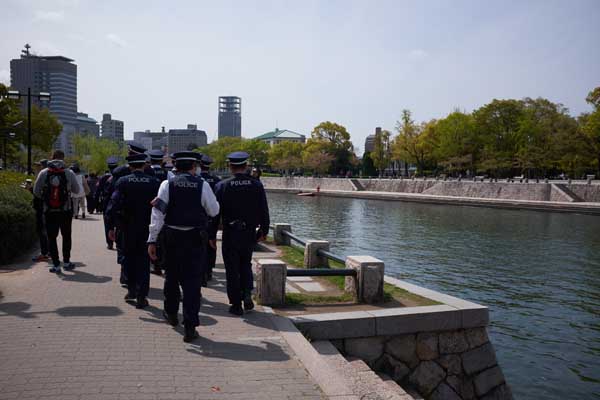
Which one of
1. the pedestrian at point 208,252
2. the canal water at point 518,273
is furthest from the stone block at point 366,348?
the canal water at point 518,273

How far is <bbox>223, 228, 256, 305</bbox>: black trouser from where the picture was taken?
6289 mm

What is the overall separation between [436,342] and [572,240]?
19909mm

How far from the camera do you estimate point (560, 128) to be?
51531 millimetres

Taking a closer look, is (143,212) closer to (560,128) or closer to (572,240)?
(572,240)

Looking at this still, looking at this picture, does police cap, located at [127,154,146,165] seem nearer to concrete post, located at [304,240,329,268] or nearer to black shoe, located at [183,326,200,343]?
black shoe, located at [183,326,200,343]

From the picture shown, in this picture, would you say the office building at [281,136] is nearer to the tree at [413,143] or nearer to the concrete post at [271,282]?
the tree at [413,143]

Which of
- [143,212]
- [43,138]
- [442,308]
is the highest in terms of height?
[43,138]

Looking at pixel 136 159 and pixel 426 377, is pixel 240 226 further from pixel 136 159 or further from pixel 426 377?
pixel 426 377

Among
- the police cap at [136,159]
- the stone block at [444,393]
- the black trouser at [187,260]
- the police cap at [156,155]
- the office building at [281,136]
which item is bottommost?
the stone block at [444,393]

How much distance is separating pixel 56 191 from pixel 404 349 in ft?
20.2

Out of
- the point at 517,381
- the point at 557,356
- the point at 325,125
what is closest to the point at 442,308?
the point at 517,381

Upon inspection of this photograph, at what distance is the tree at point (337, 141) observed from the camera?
96000 mm

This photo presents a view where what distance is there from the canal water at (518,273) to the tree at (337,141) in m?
63.4

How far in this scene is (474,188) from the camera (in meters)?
50.4
